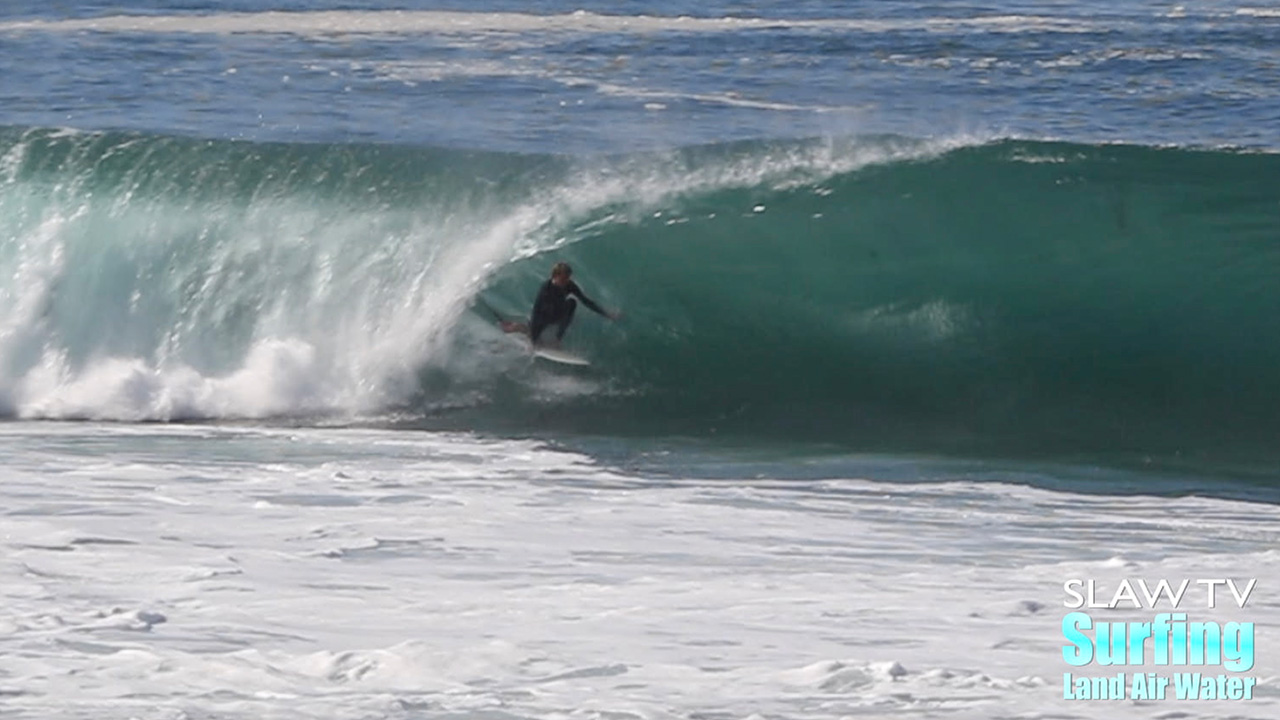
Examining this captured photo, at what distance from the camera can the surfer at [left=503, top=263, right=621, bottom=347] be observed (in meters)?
11.4

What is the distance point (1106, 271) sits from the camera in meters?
12.4

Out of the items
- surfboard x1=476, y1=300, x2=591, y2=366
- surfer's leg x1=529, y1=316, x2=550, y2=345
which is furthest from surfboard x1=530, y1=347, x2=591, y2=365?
surfer's leg x1=529, y1=316, x2=550, y2=345

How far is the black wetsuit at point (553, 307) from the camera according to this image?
37.5ft

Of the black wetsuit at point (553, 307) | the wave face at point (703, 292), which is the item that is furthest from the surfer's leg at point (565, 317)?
the wave face at point (703, 292)

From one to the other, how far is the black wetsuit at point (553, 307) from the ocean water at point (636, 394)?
28cm

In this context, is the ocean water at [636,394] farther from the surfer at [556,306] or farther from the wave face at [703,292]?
the surfer at [556,306]

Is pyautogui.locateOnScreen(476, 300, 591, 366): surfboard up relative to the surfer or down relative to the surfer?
down

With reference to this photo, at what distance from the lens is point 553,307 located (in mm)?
11492

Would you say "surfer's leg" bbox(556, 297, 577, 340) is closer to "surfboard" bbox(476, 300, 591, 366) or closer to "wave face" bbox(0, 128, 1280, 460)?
A: "surfboard" bbox(476, 300, 591, 366)

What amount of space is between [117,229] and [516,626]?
8046 mm

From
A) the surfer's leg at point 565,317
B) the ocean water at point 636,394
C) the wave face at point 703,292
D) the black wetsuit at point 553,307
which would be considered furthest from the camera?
the surfer's leg at point 565,317

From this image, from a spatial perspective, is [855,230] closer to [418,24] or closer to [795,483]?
[795,483]

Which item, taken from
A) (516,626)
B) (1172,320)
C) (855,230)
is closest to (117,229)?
(855,230)

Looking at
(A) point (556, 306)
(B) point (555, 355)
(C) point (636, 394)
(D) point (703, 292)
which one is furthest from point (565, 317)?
(D) point (703, 292)
